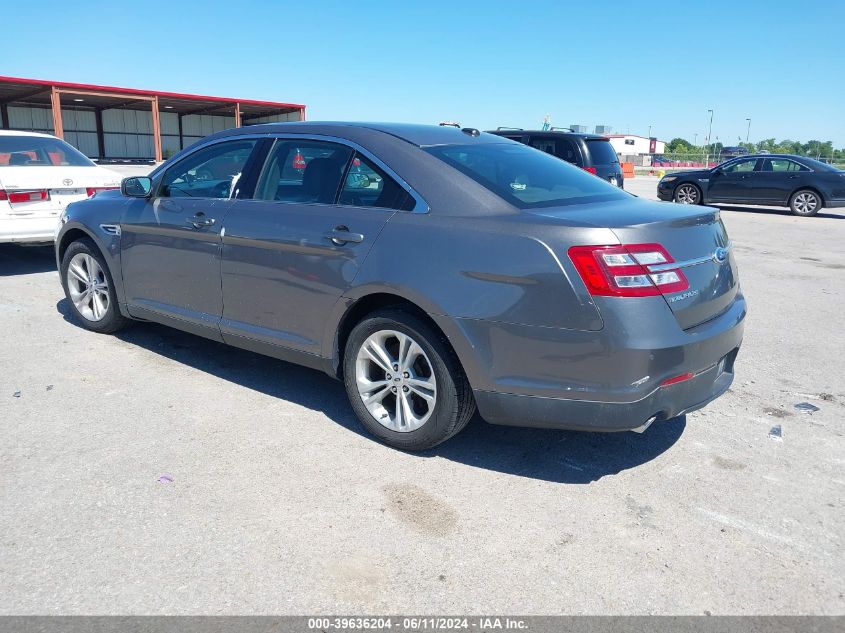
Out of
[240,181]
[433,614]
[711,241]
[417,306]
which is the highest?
[240,181]

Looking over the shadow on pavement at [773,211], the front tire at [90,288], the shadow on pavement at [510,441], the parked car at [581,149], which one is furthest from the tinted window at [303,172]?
Answer: the shadow on pavement at [773,211]

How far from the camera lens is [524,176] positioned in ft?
12.6

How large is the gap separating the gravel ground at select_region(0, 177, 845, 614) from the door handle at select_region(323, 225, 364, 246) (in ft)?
3.50

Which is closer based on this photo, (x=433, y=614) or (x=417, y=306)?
(x=433, y=614)

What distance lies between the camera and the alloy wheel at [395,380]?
353 cm

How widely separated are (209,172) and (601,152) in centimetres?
908

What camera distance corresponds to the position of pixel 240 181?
14.4ft

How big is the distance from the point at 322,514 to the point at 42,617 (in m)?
1.10

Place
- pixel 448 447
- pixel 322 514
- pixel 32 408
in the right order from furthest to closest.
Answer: pixel 32 408
pixel 448 447
pixel 322 514

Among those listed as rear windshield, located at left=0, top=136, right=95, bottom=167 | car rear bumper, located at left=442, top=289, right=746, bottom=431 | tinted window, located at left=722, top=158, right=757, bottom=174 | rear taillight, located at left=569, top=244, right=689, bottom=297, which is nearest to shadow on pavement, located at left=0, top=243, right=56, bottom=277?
rear windshield, located at left=0, top=136, right=95, bottom=167

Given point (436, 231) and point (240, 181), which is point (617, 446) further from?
point (240, 181)

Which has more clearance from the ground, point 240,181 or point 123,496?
point 240,181

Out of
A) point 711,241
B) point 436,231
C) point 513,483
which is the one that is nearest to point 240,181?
point 436,231

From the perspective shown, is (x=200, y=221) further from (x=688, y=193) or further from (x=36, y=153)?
(x=688, y=193)
